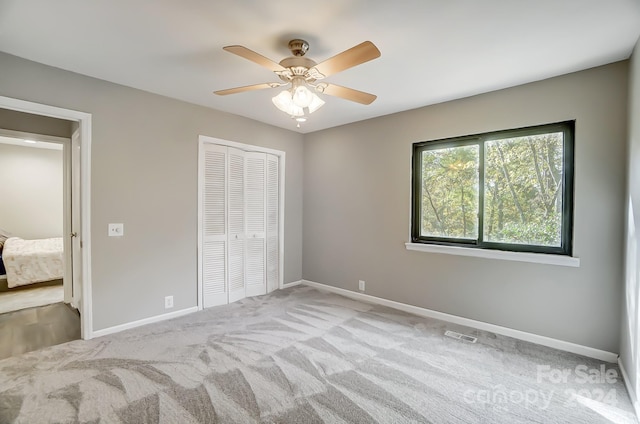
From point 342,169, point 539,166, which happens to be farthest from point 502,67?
point 342,169

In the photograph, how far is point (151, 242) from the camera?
3.23 metres

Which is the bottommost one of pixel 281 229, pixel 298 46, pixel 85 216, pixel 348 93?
pixel 281 229

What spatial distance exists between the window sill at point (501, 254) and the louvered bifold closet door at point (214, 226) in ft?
7.82

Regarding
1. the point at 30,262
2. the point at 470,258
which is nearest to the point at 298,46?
the point at 470,258

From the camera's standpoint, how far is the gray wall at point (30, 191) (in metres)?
5.80

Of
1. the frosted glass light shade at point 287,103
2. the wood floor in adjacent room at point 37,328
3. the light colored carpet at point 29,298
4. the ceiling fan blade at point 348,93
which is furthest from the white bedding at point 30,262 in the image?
the ceiling fan blade at point 348,93

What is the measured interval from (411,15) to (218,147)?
275 cm

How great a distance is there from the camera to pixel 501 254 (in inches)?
117

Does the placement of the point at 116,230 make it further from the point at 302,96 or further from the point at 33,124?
the point at 302,96

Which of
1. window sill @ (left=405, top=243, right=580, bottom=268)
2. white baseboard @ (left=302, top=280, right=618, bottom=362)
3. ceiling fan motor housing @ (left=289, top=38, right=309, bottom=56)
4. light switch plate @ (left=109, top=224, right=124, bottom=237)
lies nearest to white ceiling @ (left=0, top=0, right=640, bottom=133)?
ceiling fan motor housing @ (left=289, top=38, right=309, bottom=56)

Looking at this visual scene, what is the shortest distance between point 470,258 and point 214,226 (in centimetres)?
305

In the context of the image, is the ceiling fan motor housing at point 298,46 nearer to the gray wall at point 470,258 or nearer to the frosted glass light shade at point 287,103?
the frosted glass light shade at point 287,103

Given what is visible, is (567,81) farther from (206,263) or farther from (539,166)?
(206,263)

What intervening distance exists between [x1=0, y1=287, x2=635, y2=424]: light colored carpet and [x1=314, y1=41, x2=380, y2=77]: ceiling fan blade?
215cm
